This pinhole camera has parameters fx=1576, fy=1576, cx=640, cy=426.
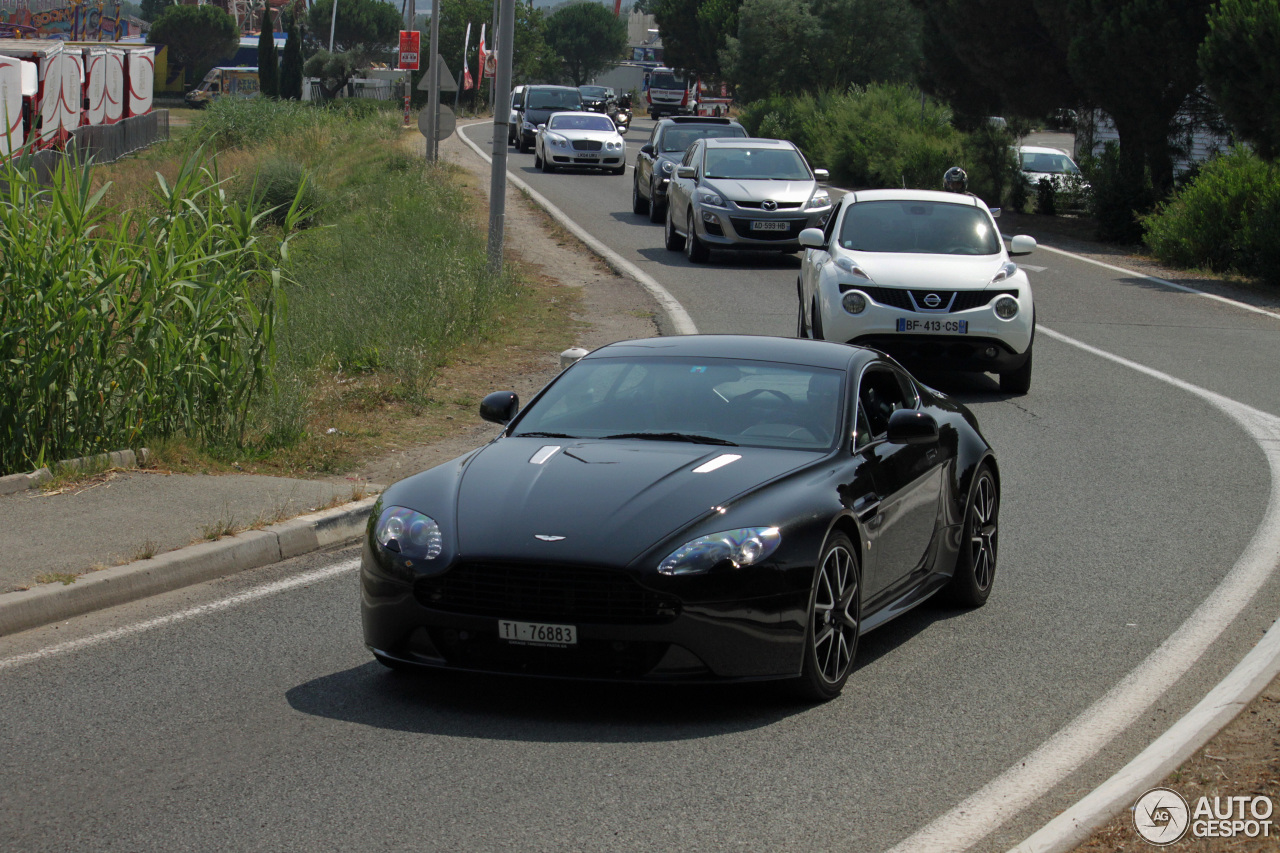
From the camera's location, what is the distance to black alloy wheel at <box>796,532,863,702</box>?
5.61m

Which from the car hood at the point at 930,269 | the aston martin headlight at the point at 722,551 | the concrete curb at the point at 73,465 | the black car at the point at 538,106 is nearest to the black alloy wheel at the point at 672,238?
the car hood at the point at 930,269

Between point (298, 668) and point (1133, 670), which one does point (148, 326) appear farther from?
point (1133, 670)

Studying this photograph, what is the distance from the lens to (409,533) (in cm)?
573

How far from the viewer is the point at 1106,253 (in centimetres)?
2683

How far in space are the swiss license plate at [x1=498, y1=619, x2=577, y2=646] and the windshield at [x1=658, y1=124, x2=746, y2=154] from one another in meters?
24.3

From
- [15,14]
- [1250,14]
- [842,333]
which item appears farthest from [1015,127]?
[15,14]

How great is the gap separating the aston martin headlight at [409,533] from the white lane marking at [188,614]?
156 cm

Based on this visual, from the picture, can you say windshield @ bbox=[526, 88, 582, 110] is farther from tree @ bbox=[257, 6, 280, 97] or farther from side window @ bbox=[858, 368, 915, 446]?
tree @ bbox=[257, 6, 280, 97]

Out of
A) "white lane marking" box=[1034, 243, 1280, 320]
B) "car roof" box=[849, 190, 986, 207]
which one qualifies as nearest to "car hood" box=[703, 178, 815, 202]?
"white lane marking" box=[1034, 243, 1280, 320]

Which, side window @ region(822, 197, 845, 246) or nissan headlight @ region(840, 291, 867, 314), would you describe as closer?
nissan headlight @ region(840, 291, 867, 314)

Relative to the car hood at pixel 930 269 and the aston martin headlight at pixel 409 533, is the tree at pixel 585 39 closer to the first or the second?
the car hood at pixel 930 269

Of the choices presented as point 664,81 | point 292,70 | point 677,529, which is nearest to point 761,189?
point 677,529

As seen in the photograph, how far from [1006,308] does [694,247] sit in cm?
1052

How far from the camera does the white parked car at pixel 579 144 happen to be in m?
41.6
